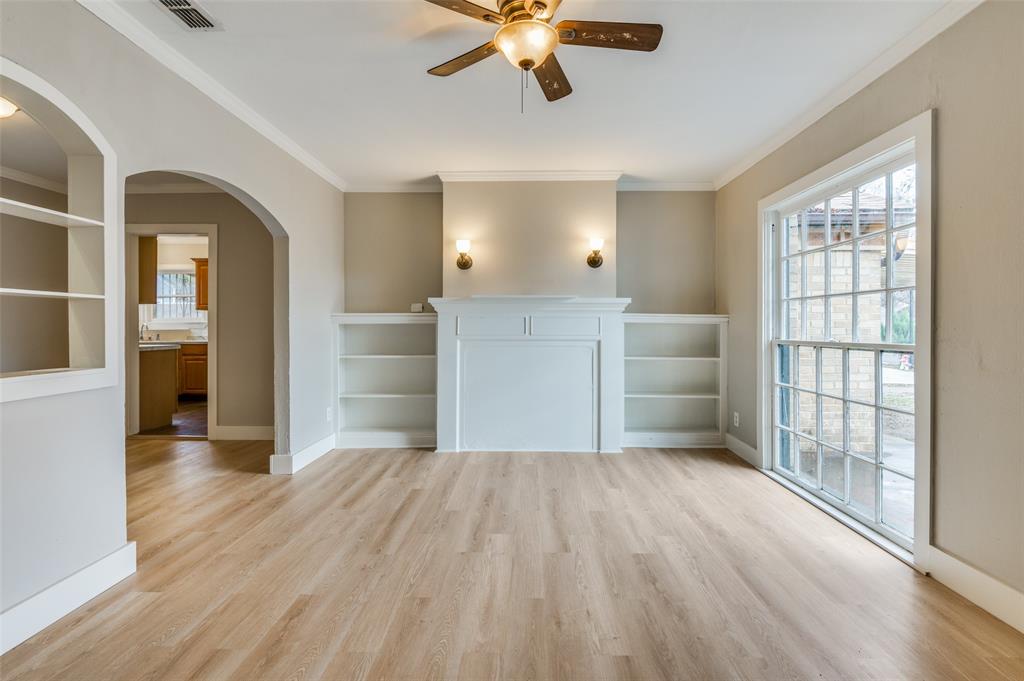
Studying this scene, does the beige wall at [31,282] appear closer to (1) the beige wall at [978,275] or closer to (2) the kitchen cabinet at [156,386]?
(2) the kitchen cabinet at [156,386]

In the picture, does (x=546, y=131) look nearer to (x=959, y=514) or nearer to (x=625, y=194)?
(x=625, y=194)

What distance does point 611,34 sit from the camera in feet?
5.95

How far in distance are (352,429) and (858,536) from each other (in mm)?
3961

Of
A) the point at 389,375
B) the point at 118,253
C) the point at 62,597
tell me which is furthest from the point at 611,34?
the point at 389,375

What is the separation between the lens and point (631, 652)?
1.58m

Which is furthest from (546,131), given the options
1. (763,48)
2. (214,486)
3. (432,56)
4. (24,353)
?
(24,353)

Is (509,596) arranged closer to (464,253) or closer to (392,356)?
(392,356)

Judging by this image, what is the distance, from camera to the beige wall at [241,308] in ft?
15.0

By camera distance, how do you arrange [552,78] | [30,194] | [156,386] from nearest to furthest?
1. [552,78]
2. [30,194]
3. [156,386]

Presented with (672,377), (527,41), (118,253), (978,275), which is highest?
(527,41)

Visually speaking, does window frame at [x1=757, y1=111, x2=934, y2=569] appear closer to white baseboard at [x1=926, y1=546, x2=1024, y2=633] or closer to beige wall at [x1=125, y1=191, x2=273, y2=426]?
white baseboard at [x1=926, y1=546, x2=1024, y2=633]

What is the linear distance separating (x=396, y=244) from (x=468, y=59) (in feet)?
9.29

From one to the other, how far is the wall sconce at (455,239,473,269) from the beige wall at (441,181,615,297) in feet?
0.18

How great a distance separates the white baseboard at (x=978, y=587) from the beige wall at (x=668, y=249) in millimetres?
2860
